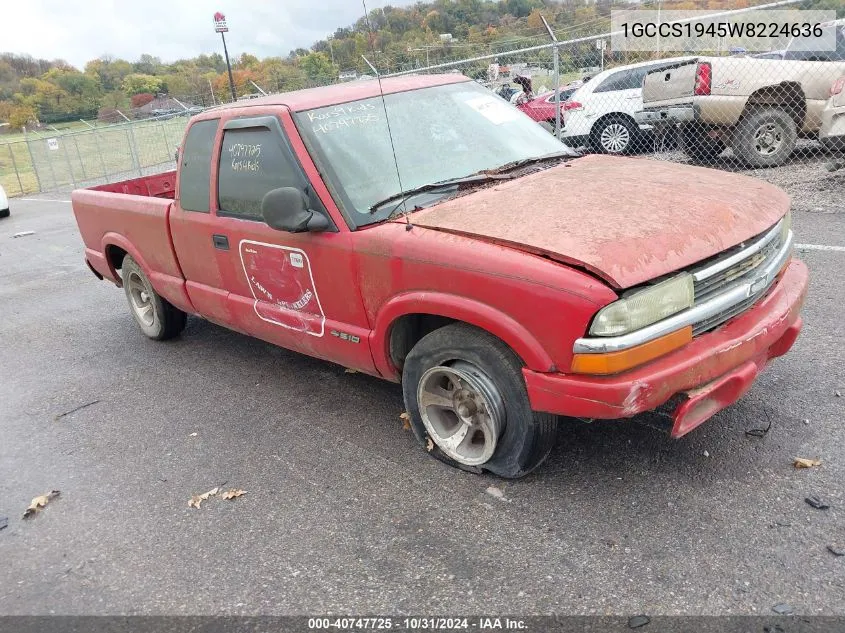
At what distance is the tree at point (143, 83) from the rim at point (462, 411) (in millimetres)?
4878

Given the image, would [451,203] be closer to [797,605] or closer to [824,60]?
[797,605]

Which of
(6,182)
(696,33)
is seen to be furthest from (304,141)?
(6,182)

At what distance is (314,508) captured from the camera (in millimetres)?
3238

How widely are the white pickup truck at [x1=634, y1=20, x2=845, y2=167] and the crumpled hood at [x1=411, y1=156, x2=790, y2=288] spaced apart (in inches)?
238

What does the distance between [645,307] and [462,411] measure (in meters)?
1.03

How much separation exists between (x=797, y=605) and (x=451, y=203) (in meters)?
2.21

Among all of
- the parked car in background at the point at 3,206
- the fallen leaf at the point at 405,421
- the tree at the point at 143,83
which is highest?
the tree at the point at 143,83

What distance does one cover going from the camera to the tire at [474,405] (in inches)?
117

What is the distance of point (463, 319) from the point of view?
9.73 feet

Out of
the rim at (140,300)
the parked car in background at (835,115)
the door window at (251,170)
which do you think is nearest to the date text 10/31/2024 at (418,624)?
the door window at (251,170)

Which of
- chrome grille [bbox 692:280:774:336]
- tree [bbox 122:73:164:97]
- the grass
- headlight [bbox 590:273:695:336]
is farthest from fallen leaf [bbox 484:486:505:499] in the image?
the grass

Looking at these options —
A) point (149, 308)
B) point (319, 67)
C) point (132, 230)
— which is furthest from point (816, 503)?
point (149, 308)

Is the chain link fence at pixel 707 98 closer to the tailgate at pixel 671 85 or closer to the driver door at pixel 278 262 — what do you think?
the tailgate at pixel 671 85

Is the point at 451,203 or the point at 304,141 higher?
the point at 304,141
